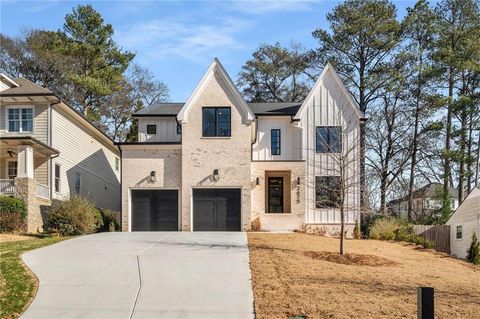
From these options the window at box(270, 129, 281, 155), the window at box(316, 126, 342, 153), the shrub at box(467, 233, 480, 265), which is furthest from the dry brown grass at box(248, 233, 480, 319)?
the window at box(270, 129, 281, 155)

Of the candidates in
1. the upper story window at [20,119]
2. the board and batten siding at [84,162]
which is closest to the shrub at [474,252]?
the board and batten siding at [84,162]

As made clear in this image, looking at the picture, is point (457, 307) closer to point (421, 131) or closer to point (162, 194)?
point (162, 194)

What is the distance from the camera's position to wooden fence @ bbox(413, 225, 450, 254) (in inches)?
1255

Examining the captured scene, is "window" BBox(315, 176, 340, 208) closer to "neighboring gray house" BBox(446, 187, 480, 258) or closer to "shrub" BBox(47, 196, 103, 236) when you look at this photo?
"neighboring gray house" BBox(446, 187, 480, 258)

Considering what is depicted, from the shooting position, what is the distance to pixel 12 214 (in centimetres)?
2678

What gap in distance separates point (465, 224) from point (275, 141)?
1070 centimetres

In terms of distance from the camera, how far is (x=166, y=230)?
29391mm

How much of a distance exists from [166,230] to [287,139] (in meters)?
8.47

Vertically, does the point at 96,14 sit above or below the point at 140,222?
above

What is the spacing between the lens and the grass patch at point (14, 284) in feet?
42.7

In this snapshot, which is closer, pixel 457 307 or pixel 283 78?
pixel 457 307

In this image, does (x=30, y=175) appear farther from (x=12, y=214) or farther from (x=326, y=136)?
(x=326, y=136)

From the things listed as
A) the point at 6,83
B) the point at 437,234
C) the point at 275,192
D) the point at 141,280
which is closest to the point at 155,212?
the point at 275,192

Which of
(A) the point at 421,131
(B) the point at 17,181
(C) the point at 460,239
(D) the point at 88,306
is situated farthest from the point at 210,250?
(A) the point at 421,131
